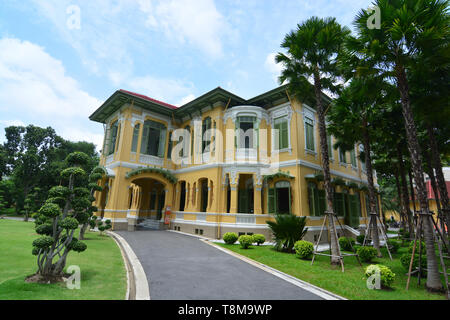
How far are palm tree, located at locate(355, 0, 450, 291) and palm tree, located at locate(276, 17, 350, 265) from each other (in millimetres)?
2117

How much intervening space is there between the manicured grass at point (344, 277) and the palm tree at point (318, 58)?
Result: 5.13ft

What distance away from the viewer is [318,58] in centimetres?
1070

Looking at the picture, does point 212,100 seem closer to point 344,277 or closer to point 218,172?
point 218,172

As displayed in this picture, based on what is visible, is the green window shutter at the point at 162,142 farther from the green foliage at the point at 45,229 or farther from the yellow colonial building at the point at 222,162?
the green foliage at the point at 45,229

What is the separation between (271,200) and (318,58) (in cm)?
932

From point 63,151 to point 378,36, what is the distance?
43.8 meters

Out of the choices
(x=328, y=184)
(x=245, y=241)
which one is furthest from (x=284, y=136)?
(x=245, y=241)

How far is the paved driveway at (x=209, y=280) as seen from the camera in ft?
17.8

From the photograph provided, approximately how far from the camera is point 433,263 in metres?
6.42

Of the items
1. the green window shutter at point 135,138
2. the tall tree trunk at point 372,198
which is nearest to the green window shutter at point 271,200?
the tall tree trunk at point 372,198

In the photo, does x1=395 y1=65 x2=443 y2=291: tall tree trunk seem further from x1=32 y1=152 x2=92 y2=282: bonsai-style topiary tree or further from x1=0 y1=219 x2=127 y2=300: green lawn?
x1=32 y1=152 x2=92 y2=282: bonsai-style topiary tree

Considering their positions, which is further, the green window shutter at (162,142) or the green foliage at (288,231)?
the green window shutter at (162,142)

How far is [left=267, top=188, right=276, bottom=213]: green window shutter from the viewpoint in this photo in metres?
15.6
